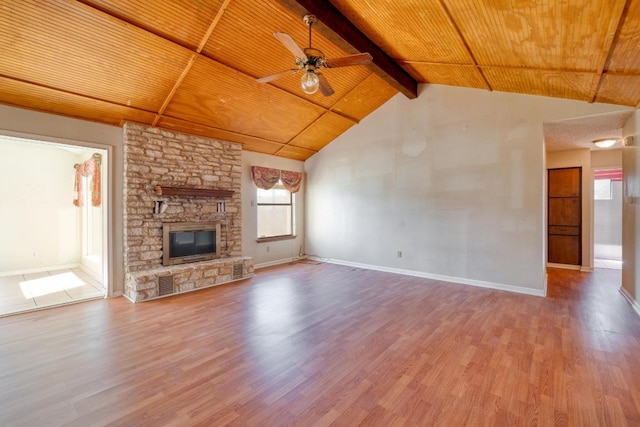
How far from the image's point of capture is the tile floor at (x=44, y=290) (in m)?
4.15

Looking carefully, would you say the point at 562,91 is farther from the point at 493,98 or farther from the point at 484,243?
the point at 484,243

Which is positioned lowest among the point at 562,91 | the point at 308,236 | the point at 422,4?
the point at 308,236

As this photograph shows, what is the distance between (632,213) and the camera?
419 centimetres

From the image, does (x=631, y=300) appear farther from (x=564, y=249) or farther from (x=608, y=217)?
(x=608, y=217)

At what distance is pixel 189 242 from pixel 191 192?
37.3 inches

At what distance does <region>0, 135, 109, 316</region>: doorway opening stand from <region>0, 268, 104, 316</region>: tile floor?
2 cm

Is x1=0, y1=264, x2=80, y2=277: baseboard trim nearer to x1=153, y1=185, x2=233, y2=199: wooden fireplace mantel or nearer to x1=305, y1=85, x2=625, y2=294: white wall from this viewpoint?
x1=153, y1=185, x2=233, y2=199: wooden fireplace mantel

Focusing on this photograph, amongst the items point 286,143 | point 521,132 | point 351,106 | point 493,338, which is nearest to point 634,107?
point 521,132

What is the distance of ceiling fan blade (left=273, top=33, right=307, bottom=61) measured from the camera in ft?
8.29

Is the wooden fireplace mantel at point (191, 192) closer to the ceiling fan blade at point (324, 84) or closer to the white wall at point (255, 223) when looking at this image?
the white wall at point (255, 223)

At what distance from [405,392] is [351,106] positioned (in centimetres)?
519

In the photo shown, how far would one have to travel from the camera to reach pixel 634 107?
3.86 m

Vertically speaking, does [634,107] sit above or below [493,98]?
below

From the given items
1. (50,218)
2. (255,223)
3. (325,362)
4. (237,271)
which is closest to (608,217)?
(255,223)
